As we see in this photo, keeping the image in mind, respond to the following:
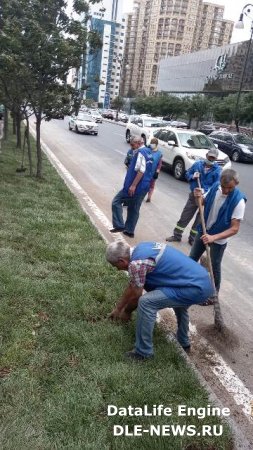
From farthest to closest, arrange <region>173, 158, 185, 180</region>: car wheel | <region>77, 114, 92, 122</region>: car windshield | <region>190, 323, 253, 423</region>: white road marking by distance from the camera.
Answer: <region>77, 114, 92, 122</region>: car windshield < <region>173, 158, 185, 180</region>: car wheel < <region>190, 323, 253, 423</region>: white road marking

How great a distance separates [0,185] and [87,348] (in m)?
6.47

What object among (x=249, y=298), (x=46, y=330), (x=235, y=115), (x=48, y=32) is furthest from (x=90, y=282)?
(x=235, y=115)

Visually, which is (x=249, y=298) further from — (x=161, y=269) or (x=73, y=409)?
(x=73, y=409)

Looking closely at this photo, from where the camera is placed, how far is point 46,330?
165 inches

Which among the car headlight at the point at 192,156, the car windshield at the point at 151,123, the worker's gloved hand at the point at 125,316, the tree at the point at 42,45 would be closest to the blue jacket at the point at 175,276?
the worker's gloved hand at the point at 125,316

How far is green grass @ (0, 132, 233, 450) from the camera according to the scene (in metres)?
3.05

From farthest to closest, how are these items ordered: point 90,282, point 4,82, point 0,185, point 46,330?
point 4,82 < point 0,185 < point 90,282 < point 46,330

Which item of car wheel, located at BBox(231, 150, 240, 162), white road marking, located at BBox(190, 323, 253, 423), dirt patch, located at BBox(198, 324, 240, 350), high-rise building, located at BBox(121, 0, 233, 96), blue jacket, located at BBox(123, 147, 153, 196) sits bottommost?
car wheel, located at BBox(231, 150, 240, 162)

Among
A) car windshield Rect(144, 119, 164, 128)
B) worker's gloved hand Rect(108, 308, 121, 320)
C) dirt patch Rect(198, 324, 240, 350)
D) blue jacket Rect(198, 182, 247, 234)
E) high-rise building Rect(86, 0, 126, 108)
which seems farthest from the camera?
high-rise building Rect(86, 0, 126, 108)

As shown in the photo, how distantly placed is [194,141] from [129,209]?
8.51 meters

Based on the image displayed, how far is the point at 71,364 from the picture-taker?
147 inches

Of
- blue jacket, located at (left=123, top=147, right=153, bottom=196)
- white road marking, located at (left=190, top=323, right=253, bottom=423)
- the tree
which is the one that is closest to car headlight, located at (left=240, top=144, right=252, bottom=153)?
the tree

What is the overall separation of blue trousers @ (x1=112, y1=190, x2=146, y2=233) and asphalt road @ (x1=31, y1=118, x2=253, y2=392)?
0.85 ft

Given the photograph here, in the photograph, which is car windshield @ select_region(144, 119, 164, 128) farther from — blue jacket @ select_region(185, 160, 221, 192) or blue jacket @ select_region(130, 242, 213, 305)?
blue jacket @ select_region(130, 242, 213, 305)
